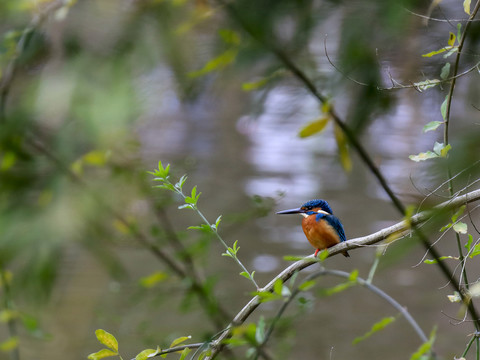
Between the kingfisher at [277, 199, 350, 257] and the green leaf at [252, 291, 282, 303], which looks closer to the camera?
the green leaf at [252, 291, 282, 303]

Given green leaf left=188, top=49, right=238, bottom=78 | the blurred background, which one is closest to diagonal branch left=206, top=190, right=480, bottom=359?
the blurred background

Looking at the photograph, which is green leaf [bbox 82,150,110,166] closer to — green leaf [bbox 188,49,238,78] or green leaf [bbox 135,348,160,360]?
green leaf [bbox 188,49,238,78]

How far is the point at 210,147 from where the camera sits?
1502 mm

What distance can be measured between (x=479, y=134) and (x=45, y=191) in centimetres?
61

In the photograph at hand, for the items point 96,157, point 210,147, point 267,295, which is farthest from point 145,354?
point 210,147

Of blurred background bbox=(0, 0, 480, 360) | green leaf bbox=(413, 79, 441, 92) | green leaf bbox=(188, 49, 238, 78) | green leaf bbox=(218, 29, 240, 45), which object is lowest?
blurred background bbox=(0, 0, 480, 360)

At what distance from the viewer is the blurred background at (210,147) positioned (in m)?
0.61

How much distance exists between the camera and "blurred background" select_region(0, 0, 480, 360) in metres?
0.61

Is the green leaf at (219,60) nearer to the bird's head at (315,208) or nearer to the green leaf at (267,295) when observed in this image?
the bird's head at (315,208)

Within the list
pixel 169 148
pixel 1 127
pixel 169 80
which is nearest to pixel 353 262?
pixel 169 148

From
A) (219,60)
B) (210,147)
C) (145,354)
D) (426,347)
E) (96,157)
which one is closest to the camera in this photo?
(426,347)

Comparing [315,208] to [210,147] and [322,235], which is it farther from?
[210,147]

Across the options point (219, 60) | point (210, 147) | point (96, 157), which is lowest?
point (210, 147)

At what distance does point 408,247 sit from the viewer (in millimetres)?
366
